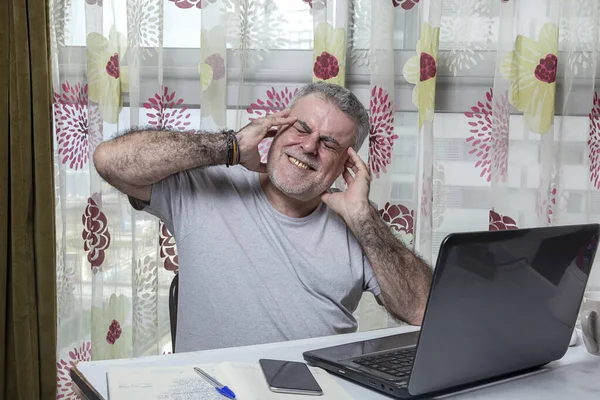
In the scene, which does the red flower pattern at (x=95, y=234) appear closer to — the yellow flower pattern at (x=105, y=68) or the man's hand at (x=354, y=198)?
the yellow flower pattern at (x=105, y=68)

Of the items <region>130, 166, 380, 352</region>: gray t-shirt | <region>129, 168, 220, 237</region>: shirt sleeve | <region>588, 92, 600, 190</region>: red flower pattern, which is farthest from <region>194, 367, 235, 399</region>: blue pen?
<region>588, 92, 600, 190</region>: red flower pattern

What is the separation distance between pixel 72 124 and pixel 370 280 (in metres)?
1.18

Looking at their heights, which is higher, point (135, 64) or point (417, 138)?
point (135, 64)

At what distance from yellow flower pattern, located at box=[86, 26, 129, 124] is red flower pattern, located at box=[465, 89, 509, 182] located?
1144mm

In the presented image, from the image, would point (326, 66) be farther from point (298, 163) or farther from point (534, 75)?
point (534, 75)

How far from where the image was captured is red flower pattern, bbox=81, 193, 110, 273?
95.2 inches

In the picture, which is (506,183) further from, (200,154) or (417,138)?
(200,154)

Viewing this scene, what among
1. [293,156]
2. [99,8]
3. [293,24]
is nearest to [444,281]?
[293,156]

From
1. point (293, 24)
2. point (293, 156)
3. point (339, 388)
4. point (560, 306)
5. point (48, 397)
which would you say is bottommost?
point (48, 397)

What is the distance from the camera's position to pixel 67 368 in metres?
2.53

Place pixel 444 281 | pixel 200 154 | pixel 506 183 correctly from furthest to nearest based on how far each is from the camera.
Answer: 1. pixel 506 183
2. pixel 200 154
3. pixel 444 281

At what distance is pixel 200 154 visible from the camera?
5.99 ft

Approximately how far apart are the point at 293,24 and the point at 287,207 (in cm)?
71

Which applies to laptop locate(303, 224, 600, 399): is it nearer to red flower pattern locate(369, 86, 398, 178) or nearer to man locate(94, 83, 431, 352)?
man locate(94, 83, 431, 352)
